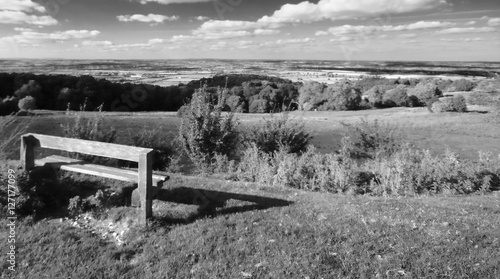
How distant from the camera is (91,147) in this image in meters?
5.26

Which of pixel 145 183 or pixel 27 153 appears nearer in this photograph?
pixel 145 183

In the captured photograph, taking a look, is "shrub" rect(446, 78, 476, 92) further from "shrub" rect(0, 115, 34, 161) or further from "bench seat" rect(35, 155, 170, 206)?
"shrub" rect(0, 115, 34, 161)

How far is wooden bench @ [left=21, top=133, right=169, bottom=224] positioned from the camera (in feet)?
16.2

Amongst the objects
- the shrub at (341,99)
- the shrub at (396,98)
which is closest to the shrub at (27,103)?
the shrub at (341,99)

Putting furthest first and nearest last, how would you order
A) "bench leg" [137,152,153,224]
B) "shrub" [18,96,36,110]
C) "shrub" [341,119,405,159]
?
"shrub" [18,96,36,110] → "shrub" [341,119,405,159] → "bench leg" [137,152,153,224]

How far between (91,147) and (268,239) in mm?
3214

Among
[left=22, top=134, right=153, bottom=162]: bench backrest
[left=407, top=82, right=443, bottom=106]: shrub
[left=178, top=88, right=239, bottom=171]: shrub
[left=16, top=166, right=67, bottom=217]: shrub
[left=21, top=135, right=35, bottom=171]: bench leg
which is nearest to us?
[left=22, top=134, right=153, bottom=162]: bench backrest

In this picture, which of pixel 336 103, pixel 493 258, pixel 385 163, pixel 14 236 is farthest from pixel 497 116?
pixel 336 103

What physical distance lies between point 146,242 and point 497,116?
2259 cm

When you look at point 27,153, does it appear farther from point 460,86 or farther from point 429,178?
point 460,86

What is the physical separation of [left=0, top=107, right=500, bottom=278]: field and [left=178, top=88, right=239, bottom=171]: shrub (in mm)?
3301

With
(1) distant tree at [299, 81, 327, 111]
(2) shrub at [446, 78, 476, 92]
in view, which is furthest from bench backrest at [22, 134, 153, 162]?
(2) shrub at [446, 78, 476, 92]

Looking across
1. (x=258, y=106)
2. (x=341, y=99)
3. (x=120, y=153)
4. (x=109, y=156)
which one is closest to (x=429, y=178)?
(x=120, y=153)

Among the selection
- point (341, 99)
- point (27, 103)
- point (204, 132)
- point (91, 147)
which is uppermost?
point (341, 99)
